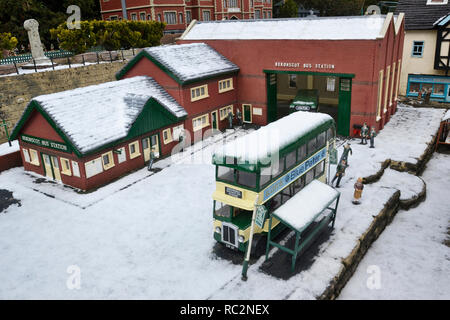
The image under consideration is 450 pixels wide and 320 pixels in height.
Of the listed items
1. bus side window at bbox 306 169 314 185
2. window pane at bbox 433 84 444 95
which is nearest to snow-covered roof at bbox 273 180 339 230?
bus side window at bbox 306 169 314 185

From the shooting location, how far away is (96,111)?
2123 cm

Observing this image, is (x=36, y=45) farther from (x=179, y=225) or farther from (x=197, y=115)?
(x=179, y=225)

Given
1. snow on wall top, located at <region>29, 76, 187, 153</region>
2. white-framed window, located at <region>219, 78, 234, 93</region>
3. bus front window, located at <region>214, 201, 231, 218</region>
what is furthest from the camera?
white-framed window, located at <region>219, 78, 234, 93</region>

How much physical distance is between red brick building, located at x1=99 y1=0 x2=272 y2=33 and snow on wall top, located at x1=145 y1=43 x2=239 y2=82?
27.7 metres

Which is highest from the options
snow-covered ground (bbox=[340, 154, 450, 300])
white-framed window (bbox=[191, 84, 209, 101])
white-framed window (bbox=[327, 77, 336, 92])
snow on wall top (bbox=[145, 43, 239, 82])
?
snow on wall top (bbox=[145, 43, 239, 82])

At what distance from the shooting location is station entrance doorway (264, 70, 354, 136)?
87.7 ft

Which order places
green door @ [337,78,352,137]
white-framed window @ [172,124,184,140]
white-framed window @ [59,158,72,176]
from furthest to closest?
green door @ [337,78,352,137] → white-framed window @ [172,124,184,140] → white-framed window @ [59,158,72,176]

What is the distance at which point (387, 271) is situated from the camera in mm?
14352

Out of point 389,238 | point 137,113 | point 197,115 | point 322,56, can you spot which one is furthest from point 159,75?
point 389,238

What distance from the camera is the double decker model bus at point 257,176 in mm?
13117

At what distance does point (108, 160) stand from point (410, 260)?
1577 centimetres

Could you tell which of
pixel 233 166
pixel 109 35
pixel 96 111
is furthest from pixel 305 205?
pixel 109 35

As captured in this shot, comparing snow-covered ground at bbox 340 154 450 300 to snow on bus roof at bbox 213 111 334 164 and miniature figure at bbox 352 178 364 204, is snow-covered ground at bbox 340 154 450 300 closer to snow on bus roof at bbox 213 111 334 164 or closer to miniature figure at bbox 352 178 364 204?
miniature figure at bbox 352 178 364 204

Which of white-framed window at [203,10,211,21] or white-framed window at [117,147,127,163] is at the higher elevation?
white-framed window at [203,10,211,21]
